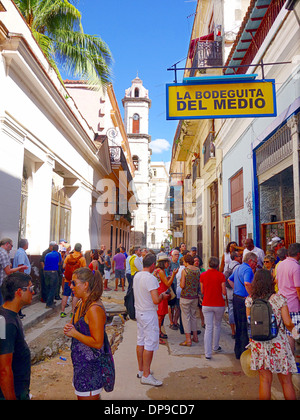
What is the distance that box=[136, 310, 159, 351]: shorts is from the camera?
4082 millimetres

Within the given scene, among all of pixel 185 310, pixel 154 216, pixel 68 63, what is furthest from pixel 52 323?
pixel 154 216

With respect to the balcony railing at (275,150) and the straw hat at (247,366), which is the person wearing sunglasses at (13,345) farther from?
the balcony railing at (275,150)

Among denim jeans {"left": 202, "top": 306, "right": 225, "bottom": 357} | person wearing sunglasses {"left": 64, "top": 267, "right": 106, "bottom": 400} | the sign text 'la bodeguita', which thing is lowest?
denim jeans {"left": 202, "top": 306, "right": 225, "bottom": 357}

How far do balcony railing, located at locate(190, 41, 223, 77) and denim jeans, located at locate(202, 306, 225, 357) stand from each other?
933 cm

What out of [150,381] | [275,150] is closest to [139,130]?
[275,150]

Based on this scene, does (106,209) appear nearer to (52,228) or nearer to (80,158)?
(80,158)

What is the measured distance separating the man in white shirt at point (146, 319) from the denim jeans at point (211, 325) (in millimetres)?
1244

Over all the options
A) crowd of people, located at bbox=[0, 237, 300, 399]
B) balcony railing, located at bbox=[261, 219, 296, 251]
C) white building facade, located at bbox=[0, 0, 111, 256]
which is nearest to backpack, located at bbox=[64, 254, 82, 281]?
crowd of people, located at bbox=[0, 237, 300, 399]

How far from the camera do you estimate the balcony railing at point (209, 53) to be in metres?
11.4

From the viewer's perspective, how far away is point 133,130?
1796 inches

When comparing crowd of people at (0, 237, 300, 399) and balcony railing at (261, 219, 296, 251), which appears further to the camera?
balcony railing at (261, 219, 296, 251)

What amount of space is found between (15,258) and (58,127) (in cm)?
546

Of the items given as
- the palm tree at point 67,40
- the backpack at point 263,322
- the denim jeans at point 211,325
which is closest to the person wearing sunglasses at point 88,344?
the backpack at point 263,322

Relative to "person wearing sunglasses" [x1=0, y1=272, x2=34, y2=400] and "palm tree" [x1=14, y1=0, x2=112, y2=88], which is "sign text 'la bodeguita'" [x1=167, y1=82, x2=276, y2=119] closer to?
"person wearing sunglasses" [x1=0, y1=272, x2=34, y2=400]
